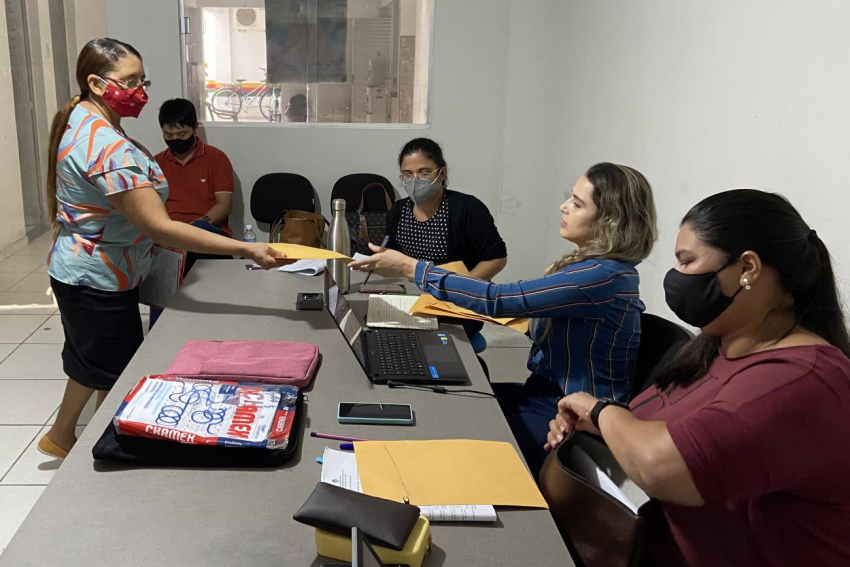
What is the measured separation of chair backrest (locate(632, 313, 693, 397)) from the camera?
1.87m

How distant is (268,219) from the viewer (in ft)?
14.7

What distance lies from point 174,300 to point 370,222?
1.64 metres

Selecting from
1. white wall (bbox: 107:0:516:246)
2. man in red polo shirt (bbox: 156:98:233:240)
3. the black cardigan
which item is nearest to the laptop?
the black cardigan

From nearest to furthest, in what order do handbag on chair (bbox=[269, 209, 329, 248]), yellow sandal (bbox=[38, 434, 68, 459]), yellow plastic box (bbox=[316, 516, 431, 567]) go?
yellow plastic box (bbox=[316, 516, 431, 567]), yellow sandal (bbox=[38, 434, 68, 459]), handbag on chair (bbox=[269, 209, 329, 248])

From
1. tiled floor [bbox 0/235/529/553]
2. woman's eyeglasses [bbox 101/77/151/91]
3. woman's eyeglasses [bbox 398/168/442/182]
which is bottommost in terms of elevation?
tiled floor [bbox 0/235/529/553]

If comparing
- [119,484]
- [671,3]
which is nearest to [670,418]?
[119,484]

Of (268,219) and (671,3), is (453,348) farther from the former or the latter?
(268,219)

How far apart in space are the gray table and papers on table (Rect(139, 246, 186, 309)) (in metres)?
0.87

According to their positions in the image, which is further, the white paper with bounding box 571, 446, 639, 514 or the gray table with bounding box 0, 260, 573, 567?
the white paper with bounding box 571, 446, 639, 514

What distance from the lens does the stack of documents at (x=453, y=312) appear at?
2.22 metres

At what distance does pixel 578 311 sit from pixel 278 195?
295 cm

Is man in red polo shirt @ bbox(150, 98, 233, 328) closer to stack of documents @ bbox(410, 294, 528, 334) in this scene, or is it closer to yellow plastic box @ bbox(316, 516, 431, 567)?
stack of documents @ bbox(410, 294, 528, 334)

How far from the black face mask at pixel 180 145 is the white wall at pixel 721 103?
90.6 inches

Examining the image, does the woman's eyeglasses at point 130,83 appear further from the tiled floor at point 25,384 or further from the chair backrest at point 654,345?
the chair backrest at point 654,345
